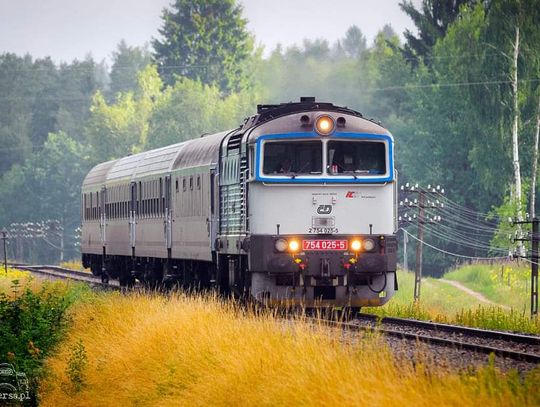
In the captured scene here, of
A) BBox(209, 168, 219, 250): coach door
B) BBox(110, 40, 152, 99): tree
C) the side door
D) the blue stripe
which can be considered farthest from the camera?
BBox(110, 40, 152, 99): tree

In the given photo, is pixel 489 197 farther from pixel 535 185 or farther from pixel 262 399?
pixel 262 399

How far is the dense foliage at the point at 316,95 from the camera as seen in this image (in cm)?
5947

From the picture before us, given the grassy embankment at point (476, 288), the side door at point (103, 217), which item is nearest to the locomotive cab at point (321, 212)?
the grassy embankment at point (476, 288)

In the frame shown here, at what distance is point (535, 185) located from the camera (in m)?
60.5

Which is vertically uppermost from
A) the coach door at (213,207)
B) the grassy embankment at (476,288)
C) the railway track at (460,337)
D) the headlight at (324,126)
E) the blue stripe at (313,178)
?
the headlight at (324,126)

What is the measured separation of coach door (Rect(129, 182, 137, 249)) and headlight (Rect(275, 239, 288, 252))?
45.0 feet

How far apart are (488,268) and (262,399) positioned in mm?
43918

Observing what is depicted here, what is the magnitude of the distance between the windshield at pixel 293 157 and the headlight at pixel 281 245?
1.17 meters

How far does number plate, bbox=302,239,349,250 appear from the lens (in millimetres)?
20891

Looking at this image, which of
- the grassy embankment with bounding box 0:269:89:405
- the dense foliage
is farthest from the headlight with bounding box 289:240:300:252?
the dense foliage

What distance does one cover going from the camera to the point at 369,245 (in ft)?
69.4

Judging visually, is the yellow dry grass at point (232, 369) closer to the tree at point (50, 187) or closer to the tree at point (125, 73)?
the tree at point (50, 187)

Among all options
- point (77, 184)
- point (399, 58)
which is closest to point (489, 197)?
point (399, 58)

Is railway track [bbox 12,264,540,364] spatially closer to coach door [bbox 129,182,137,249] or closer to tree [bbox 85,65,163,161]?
coach door [bbox 129,182,137,249]
